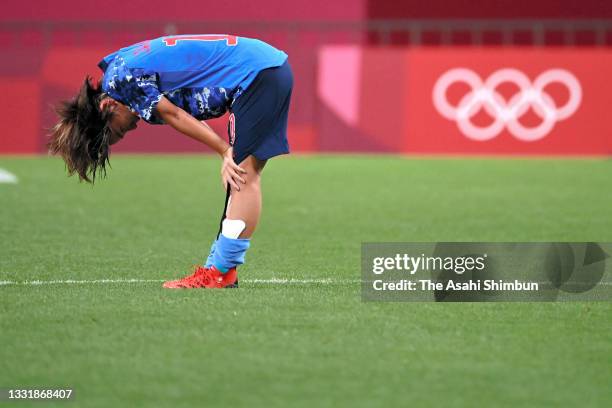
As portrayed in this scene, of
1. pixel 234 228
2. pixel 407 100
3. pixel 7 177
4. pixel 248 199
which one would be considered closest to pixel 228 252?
pixel 234 228

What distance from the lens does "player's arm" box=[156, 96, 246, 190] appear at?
218 inches

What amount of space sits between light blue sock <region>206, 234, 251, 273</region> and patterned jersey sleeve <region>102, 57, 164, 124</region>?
2.28ft

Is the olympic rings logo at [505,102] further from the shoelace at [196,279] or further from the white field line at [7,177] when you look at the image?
the shoelace at [196,279]

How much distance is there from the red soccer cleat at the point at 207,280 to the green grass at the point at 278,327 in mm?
113

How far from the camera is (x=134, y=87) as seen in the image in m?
5.47

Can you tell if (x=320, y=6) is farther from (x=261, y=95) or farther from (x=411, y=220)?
(x=261, y=95)

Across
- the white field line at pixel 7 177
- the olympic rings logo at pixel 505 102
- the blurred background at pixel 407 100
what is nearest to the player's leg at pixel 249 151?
the white field line at pixel 7 177

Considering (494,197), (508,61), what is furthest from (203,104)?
(508,61)

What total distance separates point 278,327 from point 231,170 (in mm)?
1064

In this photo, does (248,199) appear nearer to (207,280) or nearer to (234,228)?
(234,228)

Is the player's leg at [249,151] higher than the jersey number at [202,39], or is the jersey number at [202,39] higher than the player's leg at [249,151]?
the jersey number at [202,39]

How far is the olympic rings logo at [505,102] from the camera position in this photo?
16.5 metres

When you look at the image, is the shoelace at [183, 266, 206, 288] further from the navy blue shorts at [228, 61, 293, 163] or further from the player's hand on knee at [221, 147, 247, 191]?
the navy blue shorts at [228, 61, 293, 163]

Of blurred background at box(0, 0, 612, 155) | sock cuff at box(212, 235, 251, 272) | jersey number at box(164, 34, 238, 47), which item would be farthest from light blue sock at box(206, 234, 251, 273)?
blurred background at box(0, 0, 612, 155)
